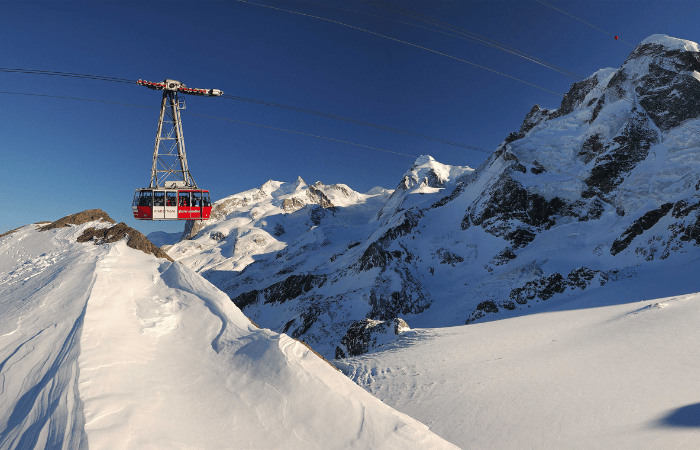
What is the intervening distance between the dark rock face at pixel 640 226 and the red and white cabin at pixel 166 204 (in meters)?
48.5

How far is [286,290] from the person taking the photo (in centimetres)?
6944

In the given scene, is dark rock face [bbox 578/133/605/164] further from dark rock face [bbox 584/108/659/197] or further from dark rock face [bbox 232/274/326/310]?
dark rock face [bbox 232/274/326/310]

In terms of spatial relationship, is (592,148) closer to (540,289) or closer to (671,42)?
(671,42)

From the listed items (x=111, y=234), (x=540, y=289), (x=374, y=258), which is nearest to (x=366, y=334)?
(x=111, y=234)

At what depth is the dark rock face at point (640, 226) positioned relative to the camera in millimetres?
38844

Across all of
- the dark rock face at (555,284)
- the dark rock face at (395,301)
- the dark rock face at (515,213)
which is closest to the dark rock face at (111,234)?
the dark rock face at (395,301)

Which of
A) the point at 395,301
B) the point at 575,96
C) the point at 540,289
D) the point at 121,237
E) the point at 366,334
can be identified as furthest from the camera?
the point at 575,96

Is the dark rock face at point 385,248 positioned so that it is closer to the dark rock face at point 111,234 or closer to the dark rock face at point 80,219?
the dark rock face at point 80,219

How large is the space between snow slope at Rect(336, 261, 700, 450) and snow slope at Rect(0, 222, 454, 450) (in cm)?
629

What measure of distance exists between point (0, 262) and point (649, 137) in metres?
83.2

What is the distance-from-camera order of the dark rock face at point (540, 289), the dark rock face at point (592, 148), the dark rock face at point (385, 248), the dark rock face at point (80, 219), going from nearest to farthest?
the dark rock face at point (80, 219) < the dark rock face at point (540, 289) < the dark rock face at point (385, 248) < the dark rock face at point (592, 148)

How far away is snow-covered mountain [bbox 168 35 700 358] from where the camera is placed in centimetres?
3822

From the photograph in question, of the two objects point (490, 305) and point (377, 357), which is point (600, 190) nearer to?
point (490, 305)

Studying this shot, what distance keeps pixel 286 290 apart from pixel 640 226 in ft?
200
